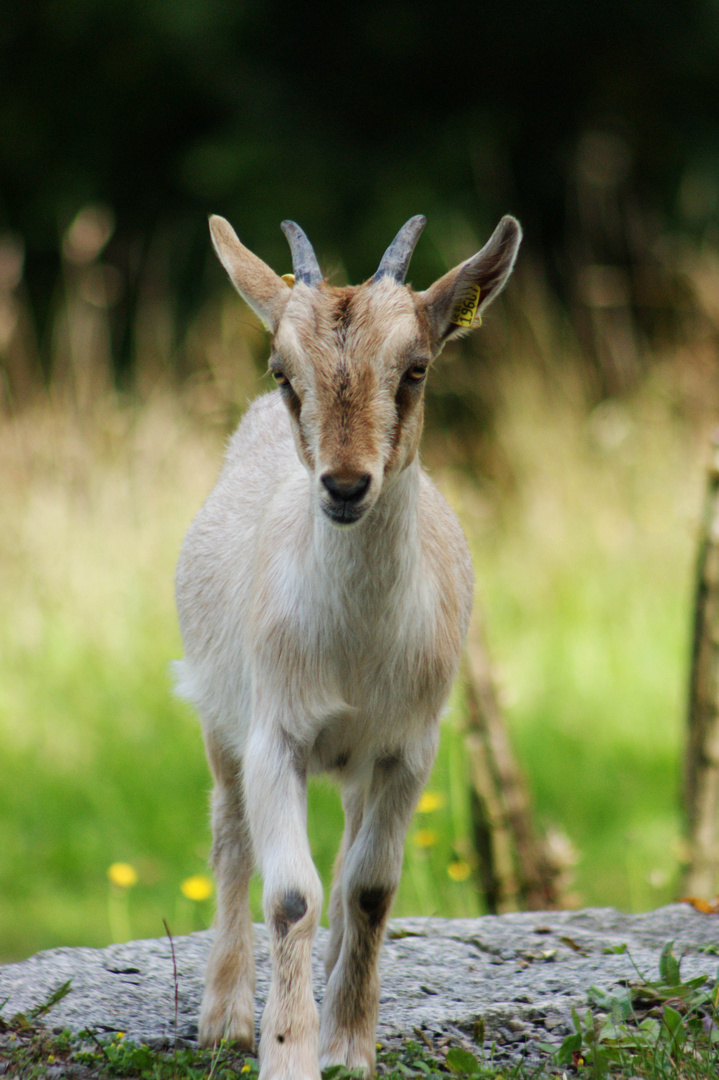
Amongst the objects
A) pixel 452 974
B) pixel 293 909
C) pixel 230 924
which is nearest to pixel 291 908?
pixel 293 909

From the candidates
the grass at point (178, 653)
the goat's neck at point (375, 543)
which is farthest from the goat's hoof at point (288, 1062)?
the grass at point (178, 653)

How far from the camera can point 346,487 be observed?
9.64ft

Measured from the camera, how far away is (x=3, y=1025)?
139 inches

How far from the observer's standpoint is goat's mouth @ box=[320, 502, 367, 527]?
2971 mm

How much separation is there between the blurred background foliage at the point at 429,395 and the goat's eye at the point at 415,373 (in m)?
1.46

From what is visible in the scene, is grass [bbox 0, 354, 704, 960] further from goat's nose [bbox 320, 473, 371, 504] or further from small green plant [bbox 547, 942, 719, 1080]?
goat's nose [bbox 320, 473, 371, 504]

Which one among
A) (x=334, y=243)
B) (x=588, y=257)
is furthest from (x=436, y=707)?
(x=588, y=257)

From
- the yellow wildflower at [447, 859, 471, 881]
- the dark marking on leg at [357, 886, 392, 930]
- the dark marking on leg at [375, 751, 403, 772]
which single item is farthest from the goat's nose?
the yellow wildflower at [447, 859, 471, 881]

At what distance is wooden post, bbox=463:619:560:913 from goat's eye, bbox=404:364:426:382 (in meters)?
2.11

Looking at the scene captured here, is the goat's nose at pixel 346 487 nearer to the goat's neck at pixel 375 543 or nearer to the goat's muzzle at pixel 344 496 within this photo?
the goat's muzzle at pixel 344 496

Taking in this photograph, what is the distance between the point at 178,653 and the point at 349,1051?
4.43 m

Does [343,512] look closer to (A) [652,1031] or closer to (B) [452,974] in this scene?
(A) [652,1031]

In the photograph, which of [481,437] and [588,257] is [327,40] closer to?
[588,257]

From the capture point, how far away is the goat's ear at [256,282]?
339cm
